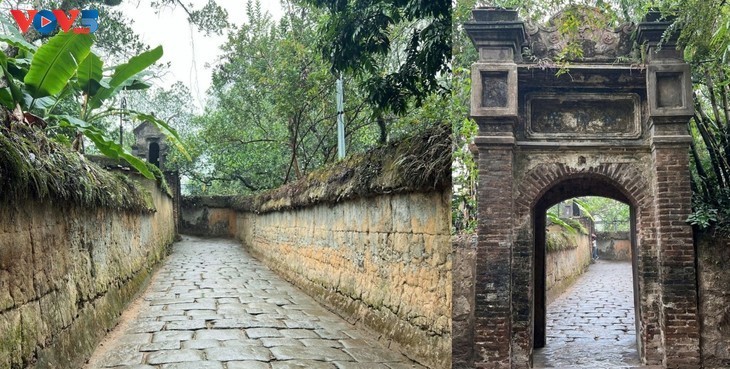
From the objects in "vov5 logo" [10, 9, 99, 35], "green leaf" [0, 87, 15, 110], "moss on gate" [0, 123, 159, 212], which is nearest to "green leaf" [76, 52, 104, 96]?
"green leaf" [0, 87, 15, 110]

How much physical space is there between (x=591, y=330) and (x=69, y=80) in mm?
8675

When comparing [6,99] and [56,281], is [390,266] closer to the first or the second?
[56,281]

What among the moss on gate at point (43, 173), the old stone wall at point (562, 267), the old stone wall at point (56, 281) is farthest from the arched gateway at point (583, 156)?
the moss on gate at point (43, 173)

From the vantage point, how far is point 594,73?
8.73m

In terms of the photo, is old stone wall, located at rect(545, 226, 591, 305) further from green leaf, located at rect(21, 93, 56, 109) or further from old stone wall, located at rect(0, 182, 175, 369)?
green leaf, located at rect(21, 93, 56, 109)

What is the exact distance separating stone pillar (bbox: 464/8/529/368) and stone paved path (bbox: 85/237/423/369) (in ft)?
8.34

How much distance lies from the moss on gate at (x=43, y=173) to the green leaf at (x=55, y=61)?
0.84 metres

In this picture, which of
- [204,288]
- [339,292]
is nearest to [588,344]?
[339,292]

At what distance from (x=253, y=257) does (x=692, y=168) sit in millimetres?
8762

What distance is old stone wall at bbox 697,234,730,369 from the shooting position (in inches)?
314

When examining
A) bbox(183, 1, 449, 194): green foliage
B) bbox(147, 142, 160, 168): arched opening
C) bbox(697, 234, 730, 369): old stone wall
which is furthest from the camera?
bbox(147, 142, 160, 168): arched opening

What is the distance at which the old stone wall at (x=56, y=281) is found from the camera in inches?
122

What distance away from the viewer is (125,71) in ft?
22.2

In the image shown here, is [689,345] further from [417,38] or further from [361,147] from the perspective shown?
[361,147]
